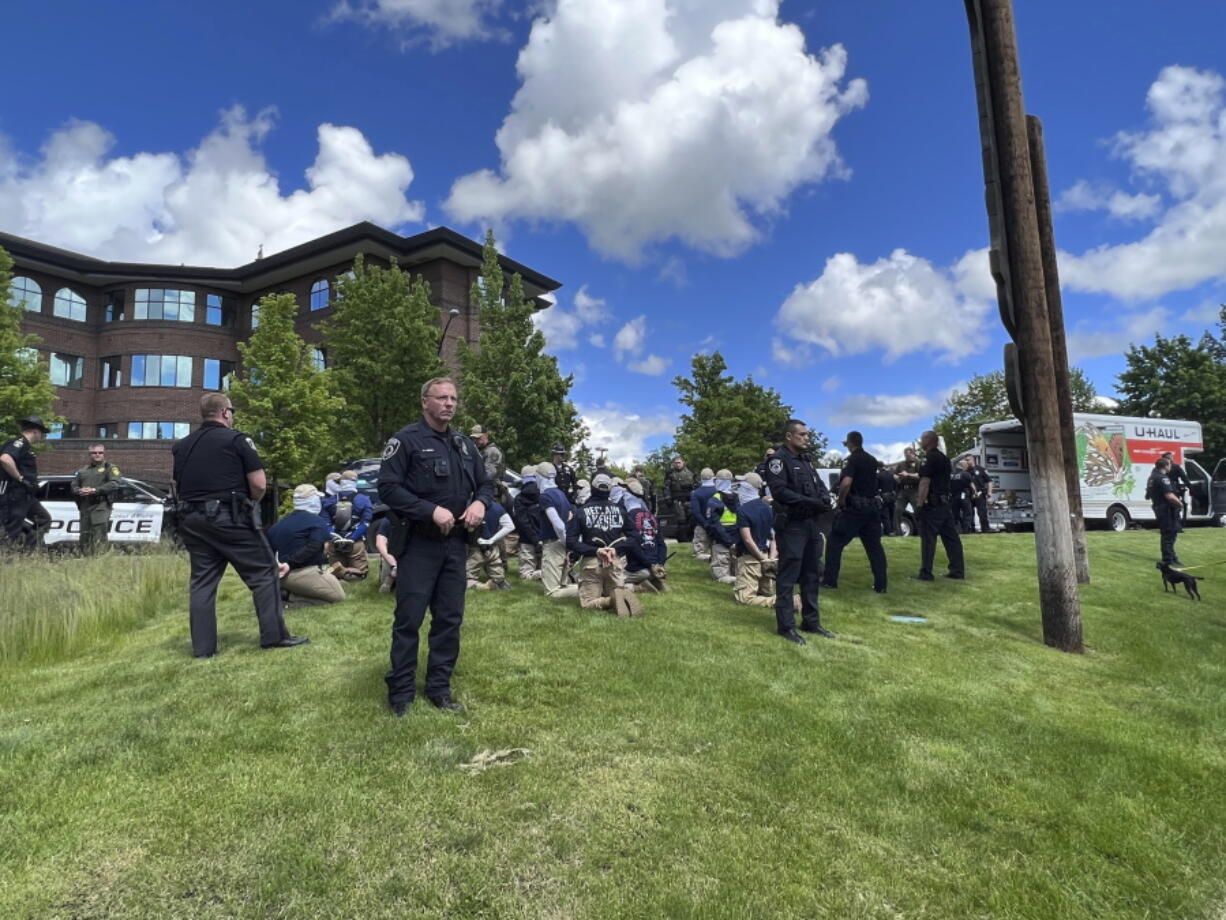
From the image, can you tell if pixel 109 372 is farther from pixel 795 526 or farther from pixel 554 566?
pixel 795 526

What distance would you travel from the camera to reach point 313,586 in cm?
705

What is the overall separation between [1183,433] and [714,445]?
18066 millimetres

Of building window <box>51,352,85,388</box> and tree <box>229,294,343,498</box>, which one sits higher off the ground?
building window <box>51,352,85,388</box>

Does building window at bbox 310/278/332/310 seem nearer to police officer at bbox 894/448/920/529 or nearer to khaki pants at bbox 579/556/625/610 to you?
police officer at bbox 894/448/920/529

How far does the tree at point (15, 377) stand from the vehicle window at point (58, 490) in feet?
26.2

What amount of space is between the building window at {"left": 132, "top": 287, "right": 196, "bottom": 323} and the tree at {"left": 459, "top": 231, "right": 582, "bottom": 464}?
19578mm

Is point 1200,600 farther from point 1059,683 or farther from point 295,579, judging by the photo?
point 295,579

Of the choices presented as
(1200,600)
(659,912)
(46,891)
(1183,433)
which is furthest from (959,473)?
(46,891)

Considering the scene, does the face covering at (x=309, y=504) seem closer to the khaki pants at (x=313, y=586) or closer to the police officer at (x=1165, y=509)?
the khaki pants at (x=313, y=586)

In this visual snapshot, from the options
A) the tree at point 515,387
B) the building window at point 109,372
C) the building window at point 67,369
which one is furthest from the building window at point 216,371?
the tree at point 515,387

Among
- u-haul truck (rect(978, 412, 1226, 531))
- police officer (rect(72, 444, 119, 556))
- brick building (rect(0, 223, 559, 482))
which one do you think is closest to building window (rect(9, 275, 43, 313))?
brick building (rect(0, 223, 559, 482))

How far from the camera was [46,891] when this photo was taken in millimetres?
2307

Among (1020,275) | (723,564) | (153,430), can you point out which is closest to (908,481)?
(723,564)

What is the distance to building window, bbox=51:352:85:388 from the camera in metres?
34.4
